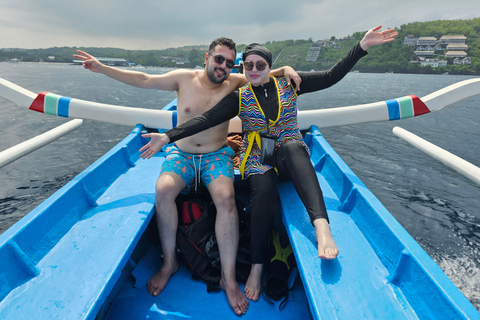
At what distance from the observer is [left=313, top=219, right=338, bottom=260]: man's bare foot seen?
160 cm

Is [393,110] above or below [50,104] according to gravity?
above

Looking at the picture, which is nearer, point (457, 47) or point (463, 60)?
point (463, 60)

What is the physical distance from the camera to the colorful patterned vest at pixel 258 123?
7.43ft

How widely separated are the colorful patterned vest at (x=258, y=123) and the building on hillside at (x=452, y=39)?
79630 mm

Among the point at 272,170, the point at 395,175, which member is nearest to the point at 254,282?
the point at 272,170

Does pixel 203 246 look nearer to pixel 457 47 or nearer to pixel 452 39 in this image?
pixel 457 47

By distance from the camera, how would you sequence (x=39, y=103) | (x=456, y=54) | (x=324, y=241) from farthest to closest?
(x=456, y=54), (x=39, y=103), (x=324, y=241)

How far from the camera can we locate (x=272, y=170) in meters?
2.21

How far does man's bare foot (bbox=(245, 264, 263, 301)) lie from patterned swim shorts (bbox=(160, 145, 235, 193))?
28.5 inches

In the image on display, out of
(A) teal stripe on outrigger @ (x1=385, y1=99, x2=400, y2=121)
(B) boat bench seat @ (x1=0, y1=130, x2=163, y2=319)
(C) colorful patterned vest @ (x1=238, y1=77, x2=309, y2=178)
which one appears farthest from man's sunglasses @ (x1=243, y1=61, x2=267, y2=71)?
(A) teal stripe on outrigger @ (x1=385, y1=99, x2=400, y2=121)

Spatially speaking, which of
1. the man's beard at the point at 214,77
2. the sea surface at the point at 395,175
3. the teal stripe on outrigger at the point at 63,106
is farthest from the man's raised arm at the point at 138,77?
the sea surface at the point at 395,175

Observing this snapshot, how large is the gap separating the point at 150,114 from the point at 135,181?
4.28 ft

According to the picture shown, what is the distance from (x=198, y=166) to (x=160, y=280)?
930 mm

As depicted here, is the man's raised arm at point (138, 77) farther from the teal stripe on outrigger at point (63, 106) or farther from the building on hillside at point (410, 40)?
the building on hillside at point (410, 40)
